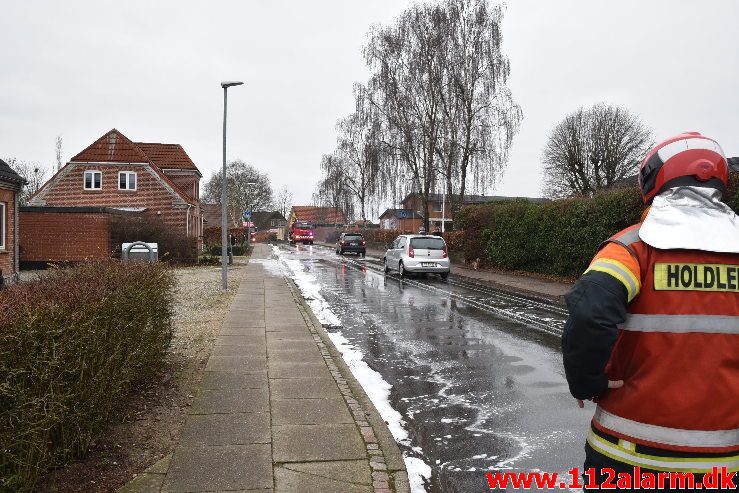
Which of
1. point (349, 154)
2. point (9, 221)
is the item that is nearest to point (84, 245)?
point (9, 221)

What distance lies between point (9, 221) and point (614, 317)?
2112 cm

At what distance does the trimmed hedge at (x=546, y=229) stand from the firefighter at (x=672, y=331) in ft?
48.5

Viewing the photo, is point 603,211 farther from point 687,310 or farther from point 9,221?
point 9,221

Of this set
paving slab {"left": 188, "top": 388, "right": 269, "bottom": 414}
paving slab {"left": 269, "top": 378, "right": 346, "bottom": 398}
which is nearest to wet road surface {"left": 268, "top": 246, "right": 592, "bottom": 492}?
paving slab {"left": 269, "top": 378, "right": 346, "bottom": 398}

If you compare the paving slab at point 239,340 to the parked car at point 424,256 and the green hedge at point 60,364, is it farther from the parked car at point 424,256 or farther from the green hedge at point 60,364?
the parked car at point 424,256

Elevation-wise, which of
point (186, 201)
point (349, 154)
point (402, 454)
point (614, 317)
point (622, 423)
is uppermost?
point (349, 154)

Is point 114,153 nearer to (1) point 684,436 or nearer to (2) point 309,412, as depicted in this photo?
(2) point 309,412

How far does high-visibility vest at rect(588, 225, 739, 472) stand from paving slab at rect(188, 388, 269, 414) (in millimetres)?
3998

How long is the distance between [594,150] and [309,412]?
45541mm

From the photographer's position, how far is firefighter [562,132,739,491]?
200 centimetres

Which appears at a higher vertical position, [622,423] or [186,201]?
[186,201]

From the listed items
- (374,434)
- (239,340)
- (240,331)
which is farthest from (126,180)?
(374,434)

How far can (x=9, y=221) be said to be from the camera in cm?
1911

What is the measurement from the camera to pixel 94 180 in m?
36.7
